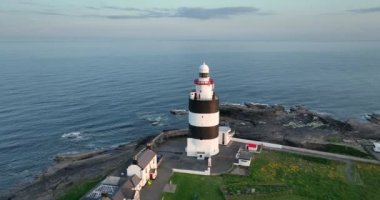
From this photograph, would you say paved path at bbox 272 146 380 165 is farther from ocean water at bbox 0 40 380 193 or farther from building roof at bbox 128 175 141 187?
ocean water at bbox 0 40 380 193

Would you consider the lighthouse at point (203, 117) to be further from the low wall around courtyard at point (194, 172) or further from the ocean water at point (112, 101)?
the ocean water at point (112, 101)

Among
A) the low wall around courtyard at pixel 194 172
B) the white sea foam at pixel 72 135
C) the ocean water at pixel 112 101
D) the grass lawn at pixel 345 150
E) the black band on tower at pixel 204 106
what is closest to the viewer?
the low wall around courtyard at pixel 194 172

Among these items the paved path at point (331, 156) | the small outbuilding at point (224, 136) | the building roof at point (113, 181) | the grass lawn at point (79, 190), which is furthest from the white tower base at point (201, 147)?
the grass lawn at point (79, 190)

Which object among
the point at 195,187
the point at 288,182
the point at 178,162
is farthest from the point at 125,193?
the point at 288,182

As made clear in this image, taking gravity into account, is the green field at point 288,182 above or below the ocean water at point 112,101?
above

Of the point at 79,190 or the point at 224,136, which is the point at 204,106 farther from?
the point at 79,190

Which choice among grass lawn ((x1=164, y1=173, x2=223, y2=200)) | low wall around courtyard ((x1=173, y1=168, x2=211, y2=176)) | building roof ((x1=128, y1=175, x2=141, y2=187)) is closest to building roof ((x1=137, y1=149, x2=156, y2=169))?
building roof ((x1=128, y1=175, x2=141, y2=187))

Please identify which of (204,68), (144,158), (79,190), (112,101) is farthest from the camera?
(112,101)
